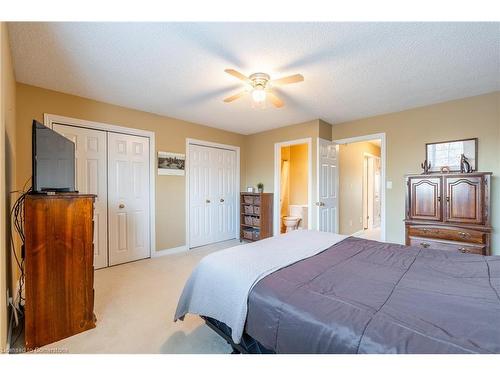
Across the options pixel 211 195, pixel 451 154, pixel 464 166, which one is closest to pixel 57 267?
pixel 211 195

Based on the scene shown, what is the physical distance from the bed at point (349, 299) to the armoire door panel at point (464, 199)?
124 cm

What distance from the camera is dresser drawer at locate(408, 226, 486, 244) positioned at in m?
2.56

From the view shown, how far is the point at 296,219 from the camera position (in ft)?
16.3

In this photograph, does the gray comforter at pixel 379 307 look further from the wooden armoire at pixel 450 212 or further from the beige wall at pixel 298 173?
the beige wall at pixel 298 173

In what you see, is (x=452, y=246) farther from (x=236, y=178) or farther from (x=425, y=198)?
(x=236, y=178)

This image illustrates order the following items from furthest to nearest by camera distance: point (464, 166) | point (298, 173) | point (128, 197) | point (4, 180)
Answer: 1. point (298, 173)
2. point (128, 197)
3. point (464, 166)
4. point (4, 180)

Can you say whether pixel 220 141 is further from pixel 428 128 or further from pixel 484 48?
pixel 484 48

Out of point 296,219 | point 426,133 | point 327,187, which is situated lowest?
point 296,219

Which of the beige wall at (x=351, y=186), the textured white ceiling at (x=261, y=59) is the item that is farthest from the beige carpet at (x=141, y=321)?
the beige wall at (x=351, y=186)

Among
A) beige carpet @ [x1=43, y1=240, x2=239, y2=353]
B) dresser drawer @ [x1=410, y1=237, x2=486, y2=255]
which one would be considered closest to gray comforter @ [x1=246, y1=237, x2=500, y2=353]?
beige carpet @ [x1=43, y1=240, x2=239, y2=353]

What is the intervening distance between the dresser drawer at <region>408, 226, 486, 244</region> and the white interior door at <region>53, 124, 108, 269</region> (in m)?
4.19

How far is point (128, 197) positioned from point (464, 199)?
174 inches

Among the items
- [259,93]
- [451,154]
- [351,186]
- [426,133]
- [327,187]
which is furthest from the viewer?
[351,186]
